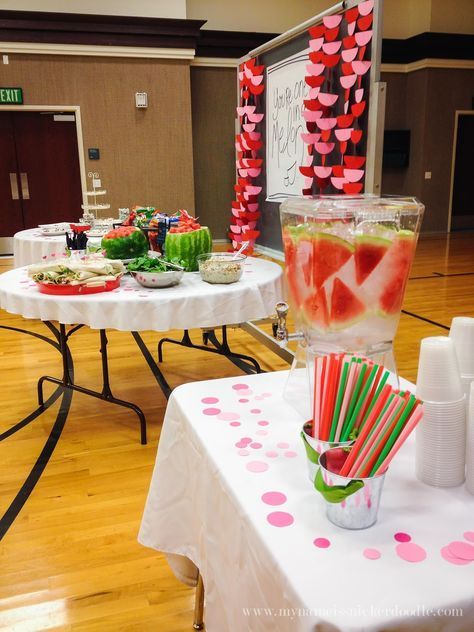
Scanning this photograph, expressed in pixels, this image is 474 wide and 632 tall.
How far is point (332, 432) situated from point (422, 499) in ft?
0.53

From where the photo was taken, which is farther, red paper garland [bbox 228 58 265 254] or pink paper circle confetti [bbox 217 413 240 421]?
red paper garland [bbox 228 58 265 254]

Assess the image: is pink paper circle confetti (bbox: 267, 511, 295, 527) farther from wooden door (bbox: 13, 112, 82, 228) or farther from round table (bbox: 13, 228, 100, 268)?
wooden door (bbox: 13, 112, 82, 228)

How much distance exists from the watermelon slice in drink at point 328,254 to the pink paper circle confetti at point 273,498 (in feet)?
1.18

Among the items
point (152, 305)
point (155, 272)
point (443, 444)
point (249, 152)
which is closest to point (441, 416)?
point (443, 444)

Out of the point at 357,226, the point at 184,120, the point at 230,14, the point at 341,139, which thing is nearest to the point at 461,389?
the point at 357,226

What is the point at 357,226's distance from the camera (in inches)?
36.7

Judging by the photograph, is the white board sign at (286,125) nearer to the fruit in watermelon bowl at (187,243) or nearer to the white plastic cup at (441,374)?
the fruit in watermelon bowl at (187,243)

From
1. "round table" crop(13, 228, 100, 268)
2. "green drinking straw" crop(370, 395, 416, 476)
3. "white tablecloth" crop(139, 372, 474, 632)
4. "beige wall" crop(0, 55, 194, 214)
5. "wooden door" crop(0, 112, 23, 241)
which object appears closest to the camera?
"white tablecloth" crop(139, 372, 474, 632)

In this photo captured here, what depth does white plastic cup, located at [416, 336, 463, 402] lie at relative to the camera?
0.80m

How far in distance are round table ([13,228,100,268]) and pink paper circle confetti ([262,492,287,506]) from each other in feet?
11.5

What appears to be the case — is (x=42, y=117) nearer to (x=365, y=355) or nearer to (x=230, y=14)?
(x=230, y=14)

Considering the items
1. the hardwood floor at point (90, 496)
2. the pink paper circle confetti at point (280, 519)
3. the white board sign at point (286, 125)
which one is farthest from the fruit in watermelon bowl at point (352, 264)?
the white board sign at point (286, 125)

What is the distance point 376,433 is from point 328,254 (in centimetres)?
33

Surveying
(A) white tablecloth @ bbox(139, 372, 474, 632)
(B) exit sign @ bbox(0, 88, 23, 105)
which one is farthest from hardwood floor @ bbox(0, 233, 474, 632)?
(B) exit sign @ bbox(0, 88, 23, 105)
